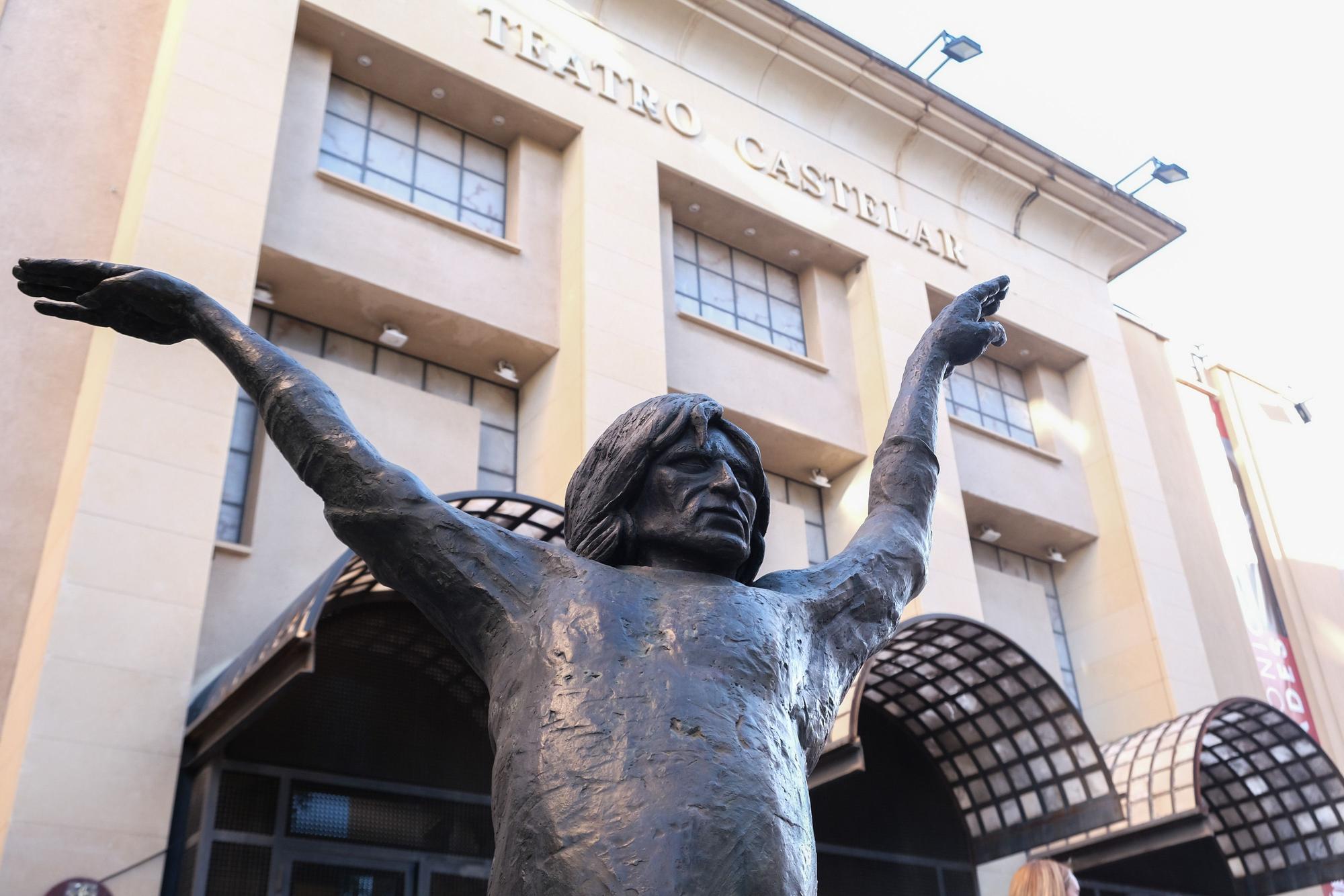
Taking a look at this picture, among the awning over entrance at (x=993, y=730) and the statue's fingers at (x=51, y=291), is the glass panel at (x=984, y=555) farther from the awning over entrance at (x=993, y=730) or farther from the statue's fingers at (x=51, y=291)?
the statue's fingers at (x=51, y=291)

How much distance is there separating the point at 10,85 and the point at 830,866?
38.7ft

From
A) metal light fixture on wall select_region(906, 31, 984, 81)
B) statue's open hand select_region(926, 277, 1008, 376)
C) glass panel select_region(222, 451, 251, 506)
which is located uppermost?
metal light fixture on wall select_region(906, 31, 984, 81)

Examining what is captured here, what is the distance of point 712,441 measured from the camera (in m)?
3.00

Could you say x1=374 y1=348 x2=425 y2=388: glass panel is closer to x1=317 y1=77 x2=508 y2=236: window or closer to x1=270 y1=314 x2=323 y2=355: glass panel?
x1=270 y1=314 x2=323 y2=355: glass panel

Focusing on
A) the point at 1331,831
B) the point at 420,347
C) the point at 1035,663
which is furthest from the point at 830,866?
the point at 420,347

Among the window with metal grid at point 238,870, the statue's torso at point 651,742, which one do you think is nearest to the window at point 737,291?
the window with metal grid at point 238,870

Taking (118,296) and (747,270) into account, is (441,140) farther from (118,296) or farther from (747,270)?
(118,296)

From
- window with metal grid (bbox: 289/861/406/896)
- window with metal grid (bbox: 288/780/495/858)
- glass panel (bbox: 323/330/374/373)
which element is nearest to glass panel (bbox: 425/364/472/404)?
glass panel (bbox: 323/330/374/373)

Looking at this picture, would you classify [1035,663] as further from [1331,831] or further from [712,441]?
[712,441]

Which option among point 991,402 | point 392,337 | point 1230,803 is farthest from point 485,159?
point 1230,803

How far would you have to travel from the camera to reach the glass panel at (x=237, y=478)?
38.1ft

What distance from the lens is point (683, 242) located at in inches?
685

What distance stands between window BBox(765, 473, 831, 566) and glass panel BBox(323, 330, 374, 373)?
5597 mm

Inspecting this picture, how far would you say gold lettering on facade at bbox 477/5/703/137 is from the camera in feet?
51.7
